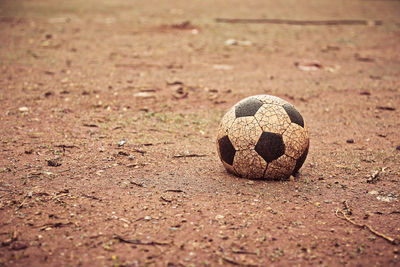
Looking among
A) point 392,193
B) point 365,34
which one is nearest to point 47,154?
point 392,193

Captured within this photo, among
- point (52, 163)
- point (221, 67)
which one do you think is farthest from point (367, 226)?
point (221, 67)

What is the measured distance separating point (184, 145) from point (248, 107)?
54.7 inches

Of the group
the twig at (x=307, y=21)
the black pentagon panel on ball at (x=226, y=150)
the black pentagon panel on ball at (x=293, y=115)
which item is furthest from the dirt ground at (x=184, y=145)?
the black pentagon panel on ball at (x=293, y=115)

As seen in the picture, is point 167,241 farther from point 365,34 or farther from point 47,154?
point 365,34

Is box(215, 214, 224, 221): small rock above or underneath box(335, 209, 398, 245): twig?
above

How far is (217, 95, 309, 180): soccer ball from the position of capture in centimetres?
366

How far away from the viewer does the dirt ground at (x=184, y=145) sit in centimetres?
290

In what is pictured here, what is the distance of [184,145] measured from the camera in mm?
4980

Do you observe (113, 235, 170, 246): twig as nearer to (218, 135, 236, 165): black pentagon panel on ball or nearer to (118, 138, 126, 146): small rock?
(218, 135, 236, 165): black pentagon panel on ball

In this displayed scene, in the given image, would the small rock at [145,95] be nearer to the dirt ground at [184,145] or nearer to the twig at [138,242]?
the dirt ground at [184,145]

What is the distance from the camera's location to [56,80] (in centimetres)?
725

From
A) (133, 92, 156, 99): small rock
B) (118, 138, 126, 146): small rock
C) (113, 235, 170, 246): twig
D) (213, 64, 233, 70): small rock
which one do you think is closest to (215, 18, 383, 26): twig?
(213, 64, 233, 70): small rock

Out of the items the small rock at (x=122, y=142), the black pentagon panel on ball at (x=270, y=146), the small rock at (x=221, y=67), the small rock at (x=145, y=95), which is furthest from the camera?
the small rock at (x=221, y=67)

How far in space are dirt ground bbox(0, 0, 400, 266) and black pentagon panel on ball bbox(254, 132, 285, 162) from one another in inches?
12.3
